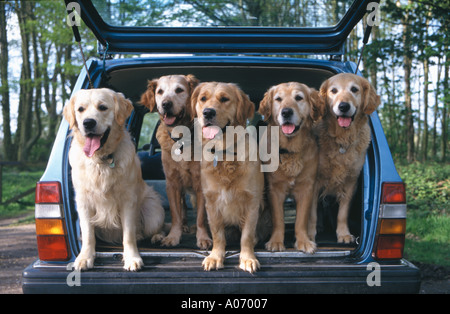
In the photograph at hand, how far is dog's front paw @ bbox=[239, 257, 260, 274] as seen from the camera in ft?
7.54

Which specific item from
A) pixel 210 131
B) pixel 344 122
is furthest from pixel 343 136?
pixel 210 131

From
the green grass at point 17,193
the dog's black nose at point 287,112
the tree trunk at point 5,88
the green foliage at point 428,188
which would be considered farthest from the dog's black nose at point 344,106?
the tree trunk at point 5,88

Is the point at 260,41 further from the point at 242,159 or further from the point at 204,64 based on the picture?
the point at 242,159

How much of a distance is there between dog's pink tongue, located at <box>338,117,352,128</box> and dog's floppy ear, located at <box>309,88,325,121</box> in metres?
0.18

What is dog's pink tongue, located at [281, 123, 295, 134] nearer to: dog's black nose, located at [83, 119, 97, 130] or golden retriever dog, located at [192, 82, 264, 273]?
golden retriever dog, located at [192, 82, 264, 273]

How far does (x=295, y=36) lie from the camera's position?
10.3 ft

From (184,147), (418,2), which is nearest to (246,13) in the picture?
(184,147)

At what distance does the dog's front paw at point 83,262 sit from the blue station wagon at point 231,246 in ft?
0.12

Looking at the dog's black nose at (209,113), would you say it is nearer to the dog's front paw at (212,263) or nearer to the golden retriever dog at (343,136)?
the golden retriever dog at (343,136)

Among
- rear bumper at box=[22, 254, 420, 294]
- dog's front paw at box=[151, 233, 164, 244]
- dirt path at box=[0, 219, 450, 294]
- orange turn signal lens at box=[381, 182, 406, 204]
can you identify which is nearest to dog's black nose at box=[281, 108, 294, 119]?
orange turn signal lens at box=[381, 182, 406, 204]

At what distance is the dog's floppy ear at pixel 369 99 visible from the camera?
293cm

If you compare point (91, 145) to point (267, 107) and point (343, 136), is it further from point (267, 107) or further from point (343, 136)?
point (343, 136)

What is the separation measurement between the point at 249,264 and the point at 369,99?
1523 mm

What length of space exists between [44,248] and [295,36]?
233cm
